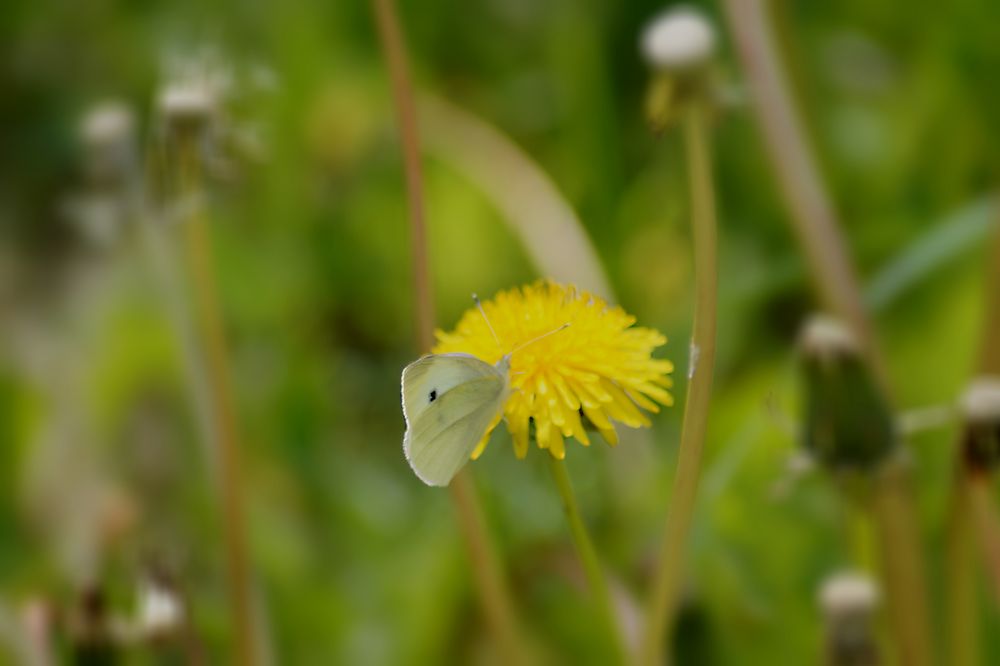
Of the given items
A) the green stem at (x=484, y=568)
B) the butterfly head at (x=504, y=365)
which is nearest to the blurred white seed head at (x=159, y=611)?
the green stem at (x=484, y=568)

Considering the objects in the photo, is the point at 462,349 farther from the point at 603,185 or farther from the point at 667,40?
the point at 603,185

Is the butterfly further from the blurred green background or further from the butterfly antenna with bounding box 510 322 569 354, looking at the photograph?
the blurred green background

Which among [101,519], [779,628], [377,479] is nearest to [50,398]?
[377,479]

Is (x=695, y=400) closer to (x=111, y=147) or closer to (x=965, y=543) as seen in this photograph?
(x=965, y=543)

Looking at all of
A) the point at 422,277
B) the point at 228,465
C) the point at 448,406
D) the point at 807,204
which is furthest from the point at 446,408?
the point at 807,204

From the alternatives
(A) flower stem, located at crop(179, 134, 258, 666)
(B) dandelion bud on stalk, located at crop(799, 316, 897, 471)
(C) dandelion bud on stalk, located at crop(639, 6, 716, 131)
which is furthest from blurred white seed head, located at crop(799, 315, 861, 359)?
(A) flower stem, located at crop(179, 134, 258, 666)
